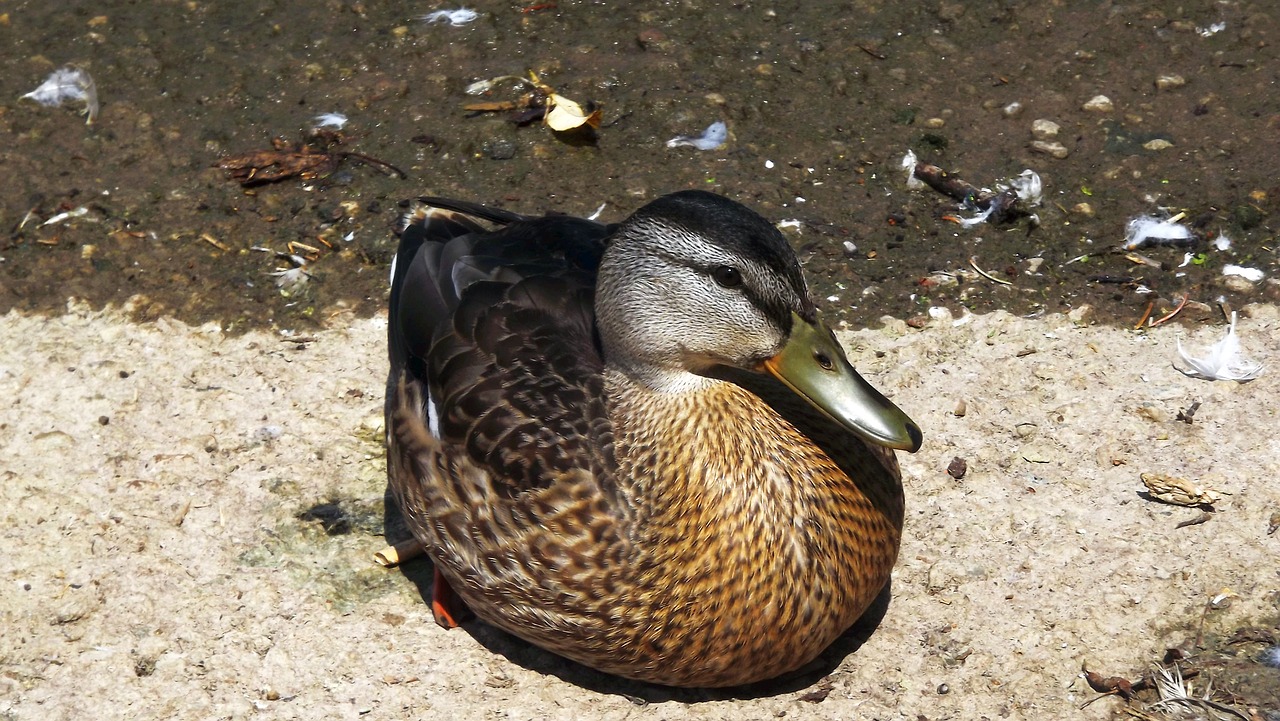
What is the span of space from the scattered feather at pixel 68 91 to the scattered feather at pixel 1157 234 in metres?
4.81

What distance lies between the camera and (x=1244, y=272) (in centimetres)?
490

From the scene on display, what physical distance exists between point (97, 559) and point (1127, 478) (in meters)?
3.54

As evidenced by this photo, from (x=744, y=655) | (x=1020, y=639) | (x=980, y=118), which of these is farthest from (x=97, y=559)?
(x=980, y=118)

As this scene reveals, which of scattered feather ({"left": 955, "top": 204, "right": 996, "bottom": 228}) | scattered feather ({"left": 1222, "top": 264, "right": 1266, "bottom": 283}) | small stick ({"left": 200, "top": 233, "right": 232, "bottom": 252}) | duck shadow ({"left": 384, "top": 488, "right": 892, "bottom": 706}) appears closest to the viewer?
duck shadow ({"left": 384, "top": 488, "right": 892, "bottom": 706})

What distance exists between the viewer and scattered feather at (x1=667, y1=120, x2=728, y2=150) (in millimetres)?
5723

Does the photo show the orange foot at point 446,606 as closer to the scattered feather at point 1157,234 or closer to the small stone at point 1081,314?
the small stone at point 1081,314

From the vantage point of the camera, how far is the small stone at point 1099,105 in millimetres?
5695

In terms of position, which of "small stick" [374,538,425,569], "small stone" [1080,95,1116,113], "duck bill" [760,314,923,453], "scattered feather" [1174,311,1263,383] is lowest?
"small stick" [374,538,425,569]

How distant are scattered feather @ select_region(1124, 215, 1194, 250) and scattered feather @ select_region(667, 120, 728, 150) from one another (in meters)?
1.83

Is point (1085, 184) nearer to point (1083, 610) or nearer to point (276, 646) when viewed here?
point (1083, 610)

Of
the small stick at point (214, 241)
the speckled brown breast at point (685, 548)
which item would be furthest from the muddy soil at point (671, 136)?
the speckled brown breast at point (685, 548)

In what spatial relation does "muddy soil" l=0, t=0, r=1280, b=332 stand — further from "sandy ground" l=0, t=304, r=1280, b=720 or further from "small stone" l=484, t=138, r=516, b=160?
"sandy ground" l=0, t=304, r=1280, b=720

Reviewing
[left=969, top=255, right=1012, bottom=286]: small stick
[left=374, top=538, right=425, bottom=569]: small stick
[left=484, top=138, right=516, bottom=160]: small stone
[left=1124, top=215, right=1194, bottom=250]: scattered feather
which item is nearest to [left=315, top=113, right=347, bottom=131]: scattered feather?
[left=484, top=138, right=516, bottom=160]: small stone

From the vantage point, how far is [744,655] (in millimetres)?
3438
